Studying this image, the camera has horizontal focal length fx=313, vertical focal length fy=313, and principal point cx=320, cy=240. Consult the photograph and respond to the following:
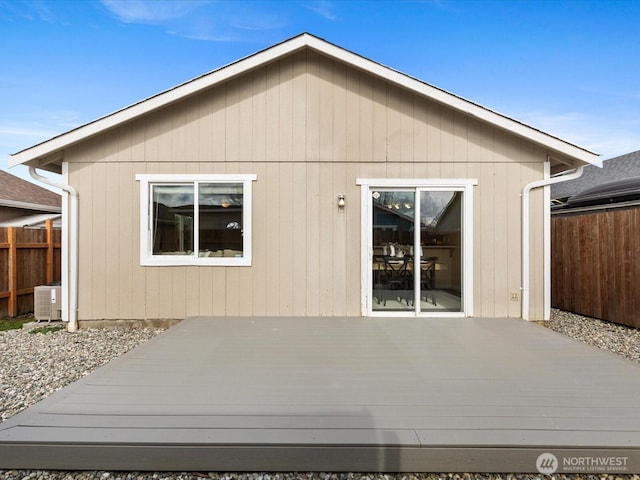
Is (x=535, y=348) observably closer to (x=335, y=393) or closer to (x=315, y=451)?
(x=335, y=393)

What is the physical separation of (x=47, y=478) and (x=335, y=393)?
185 cm

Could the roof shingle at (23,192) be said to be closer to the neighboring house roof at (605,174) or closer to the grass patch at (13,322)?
the grass patch at (13,322)

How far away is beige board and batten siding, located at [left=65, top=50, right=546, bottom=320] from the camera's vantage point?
4.88 m

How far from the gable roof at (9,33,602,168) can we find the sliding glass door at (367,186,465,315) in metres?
1.19

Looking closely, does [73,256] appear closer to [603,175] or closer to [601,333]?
[601,333]

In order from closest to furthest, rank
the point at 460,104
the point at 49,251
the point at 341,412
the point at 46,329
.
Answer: the point at 341,412
the point at 460,104
the point at 46,329
the point at 49,251

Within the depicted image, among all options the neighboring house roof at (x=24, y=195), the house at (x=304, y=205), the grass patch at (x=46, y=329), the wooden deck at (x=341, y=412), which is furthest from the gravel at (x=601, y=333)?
the neighboring house roof at (x=24, y=195)

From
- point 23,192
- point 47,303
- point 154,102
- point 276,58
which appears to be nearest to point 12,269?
point 47,303

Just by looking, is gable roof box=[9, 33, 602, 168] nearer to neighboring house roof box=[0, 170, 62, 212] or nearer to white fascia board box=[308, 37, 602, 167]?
white fascia board box=[308, 37, 602, 167]

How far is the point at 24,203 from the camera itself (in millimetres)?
9805

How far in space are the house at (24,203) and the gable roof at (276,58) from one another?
17.7 feet

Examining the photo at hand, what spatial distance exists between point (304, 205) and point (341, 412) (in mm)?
3262

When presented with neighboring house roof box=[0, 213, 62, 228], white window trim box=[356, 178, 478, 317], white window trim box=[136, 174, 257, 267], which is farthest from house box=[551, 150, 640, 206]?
neighboring house roof box=[0, 213, 62, 228]

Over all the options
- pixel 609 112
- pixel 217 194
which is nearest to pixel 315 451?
Answer: pixel 217 194
